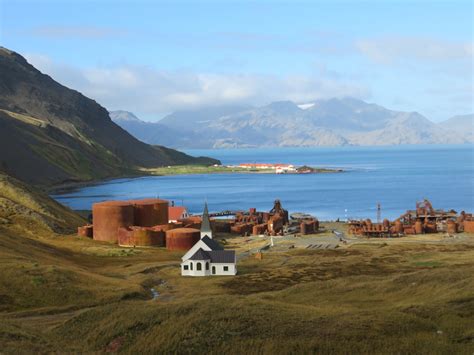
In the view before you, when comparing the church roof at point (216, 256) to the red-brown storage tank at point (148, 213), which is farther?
the red-brown storage tank at point (148, 213)

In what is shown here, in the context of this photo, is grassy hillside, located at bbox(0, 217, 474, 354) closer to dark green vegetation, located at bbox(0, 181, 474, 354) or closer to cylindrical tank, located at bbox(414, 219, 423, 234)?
dark green vegetation, located at bbox(0, 181, 474, 354)

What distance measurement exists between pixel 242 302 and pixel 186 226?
49930mm

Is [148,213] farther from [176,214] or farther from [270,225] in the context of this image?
[270,225]

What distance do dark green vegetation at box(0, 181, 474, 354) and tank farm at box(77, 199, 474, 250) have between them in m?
3.49

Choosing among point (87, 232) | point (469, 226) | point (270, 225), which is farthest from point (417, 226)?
point (87, 232)

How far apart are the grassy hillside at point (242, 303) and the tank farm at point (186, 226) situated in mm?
5195

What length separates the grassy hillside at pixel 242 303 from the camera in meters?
26.9

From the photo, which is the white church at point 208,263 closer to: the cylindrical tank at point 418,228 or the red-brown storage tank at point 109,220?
the red-brown storage tank at point 109,220

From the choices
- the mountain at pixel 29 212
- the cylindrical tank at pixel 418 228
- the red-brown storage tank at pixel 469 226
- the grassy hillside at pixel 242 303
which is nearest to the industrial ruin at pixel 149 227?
the mountain at pixel 29 212

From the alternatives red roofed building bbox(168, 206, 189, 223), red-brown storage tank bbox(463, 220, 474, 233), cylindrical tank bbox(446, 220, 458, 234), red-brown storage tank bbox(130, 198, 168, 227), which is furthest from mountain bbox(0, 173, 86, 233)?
red-brown storage tank bbox(463, 220, 474, 233)

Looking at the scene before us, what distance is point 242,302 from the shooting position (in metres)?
31.5

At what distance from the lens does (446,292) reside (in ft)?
124

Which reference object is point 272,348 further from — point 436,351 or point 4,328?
point 4,328

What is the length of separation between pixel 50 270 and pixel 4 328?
61.9 ft
